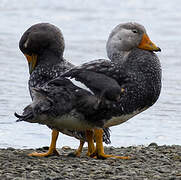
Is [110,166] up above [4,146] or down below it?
above

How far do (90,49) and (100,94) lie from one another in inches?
353

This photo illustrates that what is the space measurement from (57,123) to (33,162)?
0.50 meters

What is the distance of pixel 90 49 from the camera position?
15.6 meters

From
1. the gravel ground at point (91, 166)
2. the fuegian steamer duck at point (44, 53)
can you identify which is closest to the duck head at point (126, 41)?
the fuegian steamer duck at point (44, 53)

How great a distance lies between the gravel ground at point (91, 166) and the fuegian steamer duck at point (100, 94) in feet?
1.24

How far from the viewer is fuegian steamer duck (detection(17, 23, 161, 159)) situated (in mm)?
6781

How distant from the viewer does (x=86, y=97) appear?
22.2 feet

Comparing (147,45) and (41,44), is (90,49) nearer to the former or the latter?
(41,44)

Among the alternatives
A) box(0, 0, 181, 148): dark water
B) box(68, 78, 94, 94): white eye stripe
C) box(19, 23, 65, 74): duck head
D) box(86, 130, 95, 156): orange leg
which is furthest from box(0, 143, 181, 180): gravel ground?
box(0, 0, 181, 148): dark water

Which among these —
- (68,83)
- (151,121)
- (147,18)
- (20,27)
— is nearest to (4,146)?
(68,83)

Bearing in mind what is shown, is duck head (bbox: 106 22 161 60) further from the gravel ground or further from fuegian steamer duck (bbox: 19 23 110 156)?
the gravel ground

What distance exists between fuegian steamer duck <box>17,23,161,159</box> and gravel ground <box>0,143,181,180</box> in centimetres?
38

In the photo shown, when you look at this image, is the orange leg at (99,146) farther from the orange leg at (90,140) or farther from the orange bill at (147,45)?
the orange bill at (147,45)

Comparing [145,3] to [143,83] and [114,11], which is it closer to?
[114,11]
